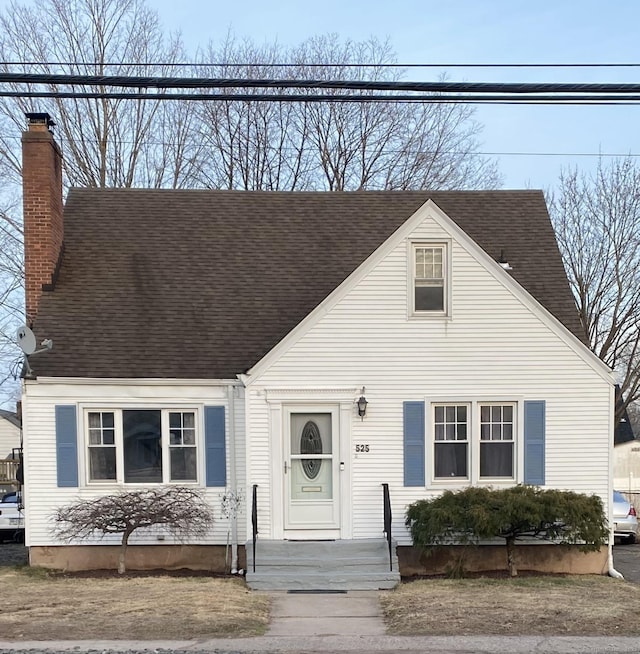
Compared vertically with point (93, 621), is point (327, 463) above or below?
above

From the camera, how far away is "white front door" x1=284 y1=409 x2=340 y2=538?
10.7 meters

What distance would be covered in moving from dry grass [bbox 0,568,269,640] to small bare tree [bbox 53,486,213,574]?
2.56 feet

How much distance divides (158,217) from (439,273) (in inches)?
247

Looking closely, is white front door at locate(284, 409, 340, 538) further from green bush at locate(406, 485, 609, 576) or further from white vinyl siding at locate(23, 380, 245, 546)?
green bush at locate(406, 485, 609, 576)

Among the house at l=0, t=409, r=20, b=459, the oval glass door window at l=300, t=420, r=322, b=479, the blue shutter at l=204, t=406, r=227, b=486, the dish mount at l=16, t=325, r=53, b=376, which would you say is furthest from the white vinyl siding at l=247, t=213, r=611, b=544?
the house at l=0, t=409, r=20, b=459

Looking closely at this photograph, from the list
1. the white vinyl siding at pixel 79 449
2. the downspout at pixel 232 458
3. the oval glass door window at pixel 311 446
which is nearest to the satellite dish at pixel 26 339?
the white vinyl siding at pixel 79 449

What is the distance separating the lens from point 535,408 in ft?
35.6

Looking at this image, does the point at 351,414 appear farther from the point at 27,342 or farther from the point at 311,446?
the point at 27,342

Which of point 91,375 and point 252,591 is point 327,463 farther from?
point 91,375

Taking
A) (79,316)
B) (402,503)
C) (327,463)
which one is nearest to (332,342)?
(327,463)

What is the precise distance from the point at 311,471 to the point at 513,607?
13.0 feet

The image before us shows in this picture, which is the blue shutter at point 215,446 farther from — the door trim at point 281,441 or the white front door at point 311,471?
the white front door at point 311,471

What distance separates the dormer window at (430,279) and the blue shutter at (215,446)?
12.6ft

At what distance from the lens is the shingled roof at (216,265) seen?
1154 cm
